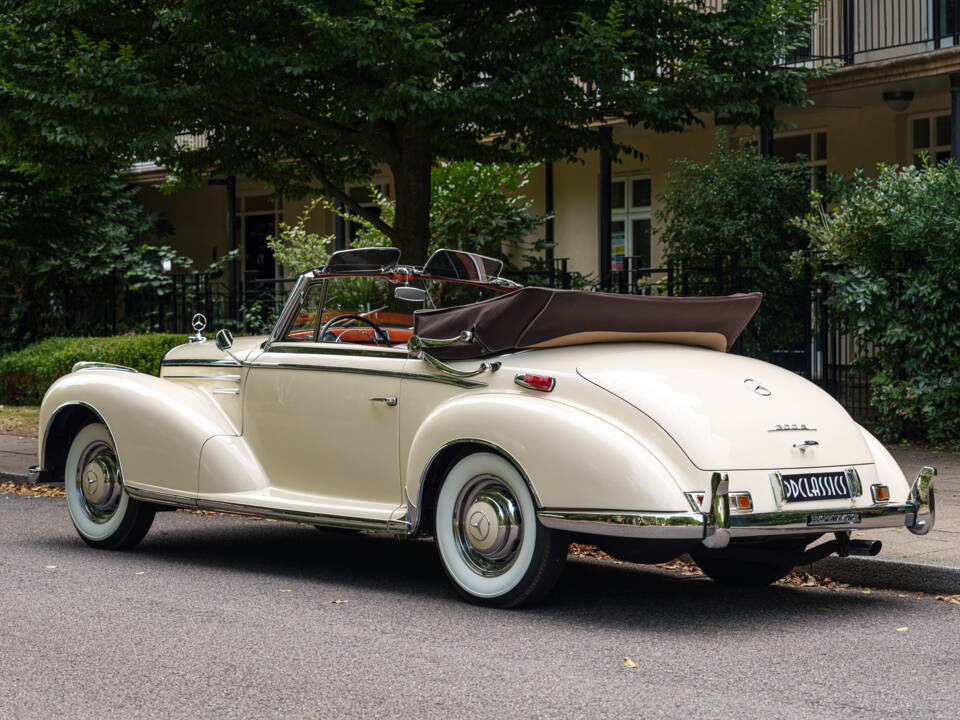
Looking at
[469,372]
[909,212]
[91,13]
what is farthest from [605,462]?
[91,13]

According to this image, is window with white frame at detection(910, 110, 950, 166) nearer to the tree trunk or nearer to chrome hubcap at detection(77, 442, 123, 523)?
the tree trunk

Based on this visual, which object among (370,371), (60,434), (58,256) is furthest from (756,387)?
(58,256)

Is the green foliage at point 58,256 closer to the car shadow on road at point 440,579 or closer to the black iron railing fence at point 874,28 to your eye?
the black iron railing fence at point 874,28

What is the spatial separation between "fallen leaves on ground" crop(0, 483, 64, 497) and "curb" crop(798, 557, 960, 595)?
21.9 ft

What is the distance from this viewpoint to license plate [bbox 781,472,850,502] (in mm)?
5602

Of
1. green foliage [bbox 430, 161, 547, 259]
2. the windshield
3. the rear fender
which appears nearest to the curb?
the rear fender

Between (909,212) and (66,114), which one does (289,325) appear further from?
(909,212)

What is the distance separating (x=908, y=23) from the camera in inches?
701

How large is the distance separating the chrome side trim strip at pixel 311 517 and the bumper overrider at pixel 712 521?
3.23 feet

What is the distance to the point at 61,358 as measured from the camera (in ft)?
58.8

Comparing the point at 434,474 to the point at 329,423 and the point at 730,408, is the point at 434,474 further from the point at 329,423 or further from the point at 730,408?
the point at 730,408

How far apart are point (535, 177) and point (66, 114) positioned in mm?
13297

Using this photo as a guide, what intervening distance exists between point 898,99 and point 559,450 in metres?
12.8

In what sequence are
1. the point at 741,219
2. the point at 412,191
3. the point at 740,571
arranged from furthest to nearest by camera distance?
the point at 741,219, the point at 412,191, the point at 740,571
